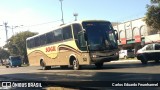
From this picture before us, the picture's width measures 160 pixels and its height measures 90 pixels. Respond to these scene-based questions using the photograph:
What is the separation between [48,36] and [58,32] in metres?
2.57

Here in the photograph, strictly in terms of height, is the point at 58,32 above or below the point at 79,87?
above

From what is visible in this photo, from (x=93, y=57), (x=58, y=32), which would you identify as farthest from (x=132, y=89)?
(x=58, y=32)

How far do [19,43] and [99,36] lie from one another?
194 ft

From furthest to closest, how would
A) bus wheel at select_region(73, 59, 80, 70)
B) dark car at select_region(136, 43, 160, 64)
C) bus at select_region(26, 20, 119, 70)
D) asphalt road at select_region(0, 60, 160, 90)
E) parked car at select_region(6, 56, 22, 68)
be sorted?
1. parked car at select_region(6, 56, 22, 68)
2. dark car at select_region(136, 43, 160, 64)
3. bus wheel at select_region(73, 59, 80, 70)
4. bus at select_region(26, 20, 119, 70)
5. asphalt road at select_region(0, 60, 160, 90)

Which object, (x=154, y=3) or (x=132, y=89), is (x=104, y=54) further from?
(x=154, y=3)

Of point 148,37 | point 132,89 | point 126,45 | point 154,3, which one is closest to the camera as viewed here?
point 132,89

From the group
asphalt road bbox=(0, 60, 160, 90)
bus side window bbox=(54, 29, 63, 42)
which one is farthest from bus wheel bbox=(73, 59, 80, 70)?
bus side window bbox=(54, 29, 63, 42)

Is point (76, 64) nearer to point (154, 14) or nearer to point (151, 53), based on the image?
point (151, 53)

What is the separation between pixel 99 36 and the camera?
76.7ft

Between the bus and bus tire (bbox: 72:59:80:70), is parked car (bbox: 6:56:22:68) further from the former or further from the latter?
bus tire (bbox: 72:59:80:70)

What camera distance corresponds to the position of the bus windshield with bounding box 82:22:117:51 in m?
23.2

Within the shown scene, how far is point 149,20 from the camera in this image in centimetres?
3650

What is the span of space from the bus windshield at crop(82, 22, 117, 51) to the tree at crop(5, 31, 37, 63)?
54599 mm

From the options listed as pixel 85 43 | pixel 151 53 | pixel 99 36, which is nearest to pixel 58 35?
pixel 85 43
